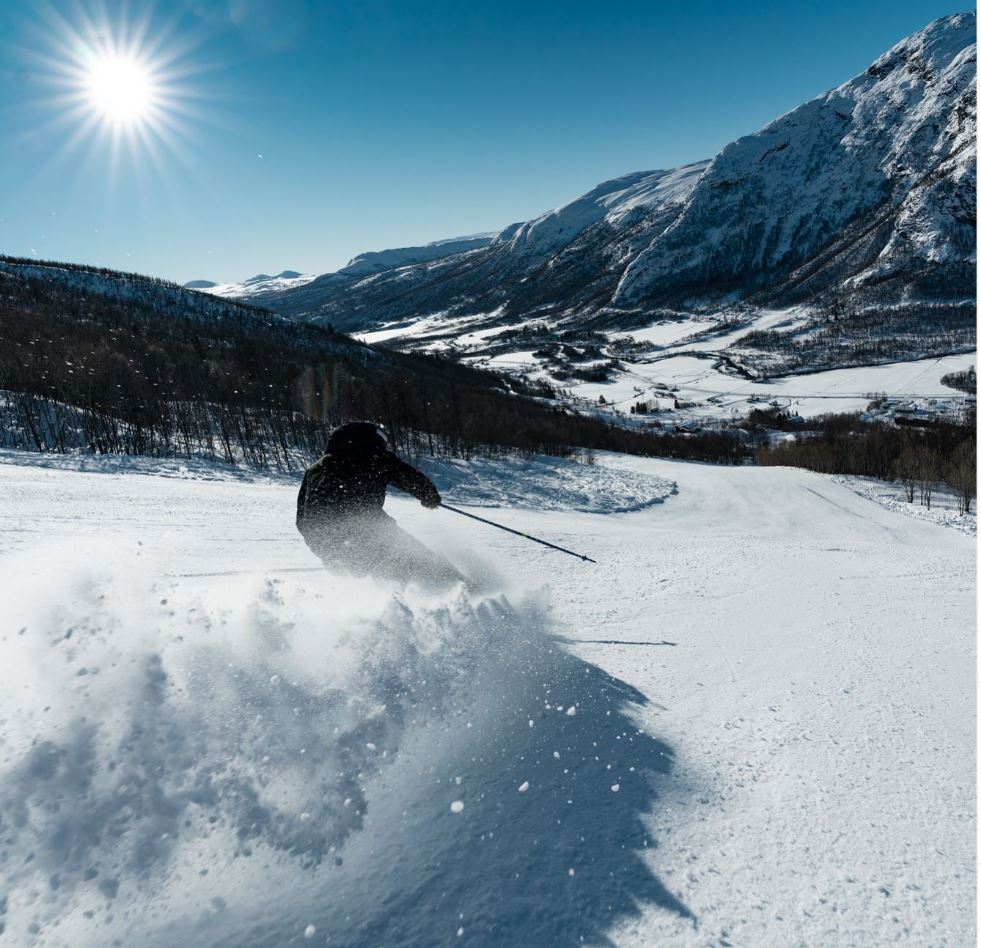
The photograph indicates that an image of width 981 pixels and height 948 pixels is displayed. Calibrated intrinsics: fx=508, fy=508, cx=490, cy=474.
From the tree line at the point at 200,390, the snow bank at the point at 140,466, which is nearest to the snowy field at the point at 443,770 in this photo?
the snow bank at the point at 140,466

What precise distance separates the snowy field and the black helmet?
1461 mm

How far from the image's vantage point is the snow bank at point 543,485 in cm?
2134

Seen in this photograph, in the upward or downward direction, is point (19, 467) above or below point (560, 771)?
above

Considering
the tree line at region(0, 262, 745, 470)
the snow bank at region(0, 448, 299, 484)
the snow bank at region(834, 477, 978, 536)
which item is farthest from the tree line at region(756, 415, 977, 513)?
the snow bank at region(0, 448, 299, 484)

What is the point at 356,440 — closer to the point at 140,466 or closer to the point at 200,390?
the point at 140,466

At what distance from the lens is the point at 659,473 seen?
32.5 m

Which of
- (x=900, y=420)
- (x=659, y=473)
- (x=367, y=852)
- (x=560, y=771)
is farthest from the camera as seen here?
(x=900, y=420)

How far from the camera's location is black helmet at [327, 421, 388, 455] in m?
5.64

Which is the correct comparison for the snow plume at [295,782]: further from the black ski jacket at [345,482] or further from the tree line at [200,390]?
the tree line at [200,390]

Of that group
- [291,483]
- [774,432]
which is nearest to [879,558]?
[291,483]

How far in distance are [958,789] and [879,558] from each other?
9507 millimetres

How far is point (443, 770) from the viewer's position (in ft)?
9.08

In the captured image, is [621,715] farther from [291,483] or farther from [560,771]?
[291,483]

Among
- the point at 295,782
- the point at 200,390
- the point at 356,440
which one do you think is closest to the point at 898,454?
the point at 200,390
